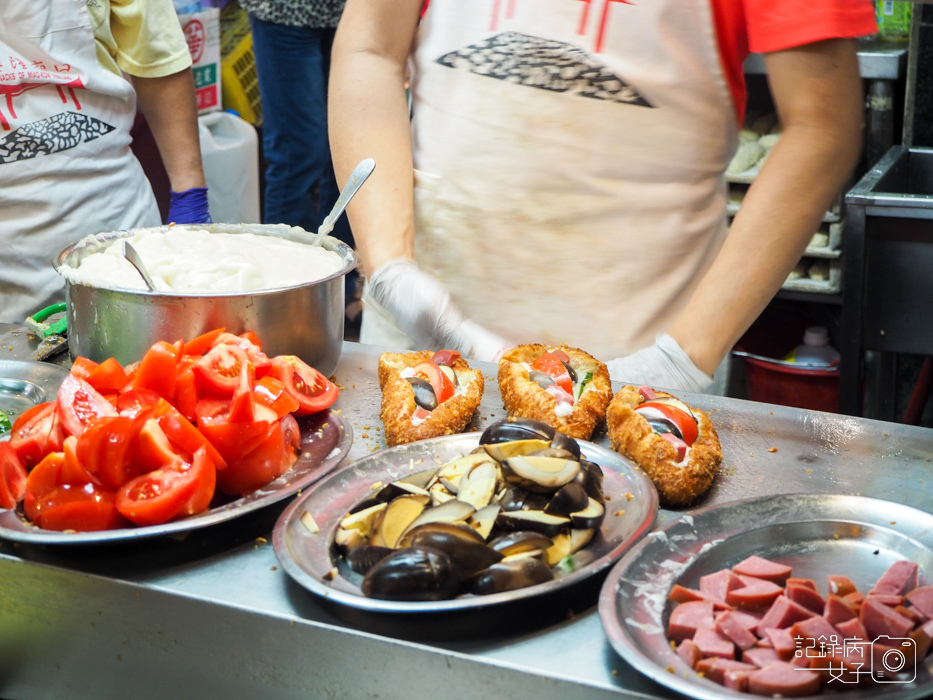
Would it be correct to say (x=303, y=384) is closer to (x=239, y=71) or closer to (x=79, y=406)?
(x=79, y=406)

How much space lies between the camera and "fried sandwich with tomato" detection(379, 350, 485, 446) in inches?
57.0

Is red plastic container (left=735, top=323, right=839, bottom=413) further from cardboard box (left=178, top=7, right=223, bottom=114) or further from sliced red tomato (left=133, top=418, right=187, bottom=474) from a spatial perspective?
sliced red tomato (left=133, top=418, right=187, bottom=474)

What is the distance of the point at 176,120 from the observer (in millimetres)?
3027

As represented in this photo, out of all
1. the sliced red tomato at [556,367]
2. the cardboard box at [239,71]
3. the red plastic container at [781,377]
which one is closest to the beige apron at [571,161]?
the sliced red tomato at [556,367]

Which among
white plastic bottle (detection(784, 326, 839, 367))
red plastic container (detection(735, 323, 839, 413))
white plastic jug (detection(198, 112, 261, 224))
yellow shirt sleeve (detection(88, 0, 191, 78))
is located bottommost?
red plastic container (detection(735, 323, 839, 413))

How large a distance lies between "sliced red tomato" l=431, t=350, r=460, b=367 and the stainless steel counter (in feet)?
1.42

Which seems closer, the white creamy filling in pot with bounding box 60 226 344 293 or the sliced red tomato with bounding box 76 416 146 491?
the sliced red tomato with bounding box 76 416 146 491

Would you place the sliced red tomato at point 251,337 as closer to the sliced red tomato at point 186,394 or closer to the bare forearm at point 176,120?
the sliced red tomato at point 186,394

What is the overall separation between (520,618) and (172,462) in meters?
0.47

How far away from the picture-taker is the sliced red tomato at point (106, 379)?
133 cm

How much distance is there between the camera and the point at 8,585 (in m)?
1.17

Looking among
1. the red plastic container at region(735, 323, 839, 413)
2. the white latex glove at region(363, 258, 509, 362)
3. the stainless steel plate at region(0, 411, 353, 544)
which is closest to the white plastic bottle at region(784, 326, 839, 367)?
the red plastic container at region(735, 323, 839, 413)

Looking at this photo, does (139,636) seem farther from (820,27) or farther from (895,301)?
(895,301)

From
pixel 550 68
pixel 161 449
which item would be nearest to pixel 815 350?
pixel 550 68
